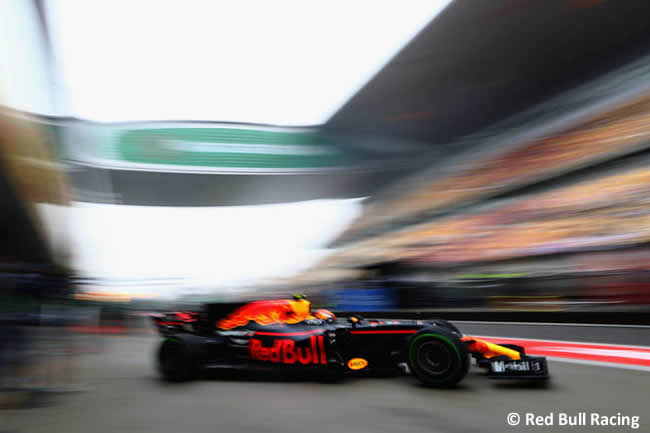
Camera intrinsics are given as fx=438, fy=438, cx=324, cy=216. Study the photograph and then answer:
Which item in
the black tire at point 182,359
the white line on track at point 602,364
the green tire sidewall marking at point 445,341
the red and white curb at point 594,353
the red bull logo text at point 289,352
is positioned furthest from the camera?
the red and white curb at point 594,353

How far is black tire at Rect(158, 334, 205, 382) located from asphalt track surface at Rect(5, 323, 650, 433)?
13 cm

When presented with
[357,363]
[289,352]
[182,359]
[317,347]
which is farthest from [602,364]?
[182,359]

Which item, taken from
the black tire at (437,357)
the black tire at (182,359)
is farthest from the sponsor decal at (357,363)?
the black tire at (182,359)

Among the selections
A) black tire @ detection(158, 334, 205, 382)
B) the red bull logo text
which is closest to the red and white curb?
the red bull logo text

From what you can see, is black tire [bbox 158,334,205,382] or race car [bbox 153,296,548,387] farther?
black tire [bbox 158,334,205,382]

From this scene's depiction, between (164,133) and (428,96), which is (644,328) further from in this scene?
(164,133)

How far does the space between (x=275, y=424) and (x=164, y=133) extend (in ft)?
72.6

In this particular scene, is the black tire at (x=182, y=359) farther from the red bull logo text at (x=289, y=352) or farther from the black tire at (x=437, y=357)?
the black tire at (x=437, y=357)

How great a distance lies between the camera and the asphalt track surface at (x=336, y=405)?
259 centimetres

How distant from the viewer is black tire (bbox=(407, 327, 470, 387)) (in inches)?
132

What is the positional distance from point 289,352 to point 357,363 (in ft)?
2.01

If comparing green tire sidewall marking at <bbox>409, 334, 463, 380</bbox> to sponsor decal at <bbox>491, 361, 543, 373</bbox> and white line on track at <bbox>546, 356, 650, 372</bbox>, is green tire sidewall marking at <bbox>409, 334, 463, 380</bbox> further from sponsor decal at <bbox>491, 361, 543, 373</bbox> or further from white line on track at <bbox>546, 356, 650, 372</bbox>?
white line on track at <bbox>546, 356, 650, 372</bbox>

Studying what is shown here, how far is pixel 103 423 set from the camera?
2.77 metres

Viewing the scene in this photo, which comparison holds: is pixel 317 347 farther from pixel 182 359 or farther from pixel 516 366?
pixel 516 366
